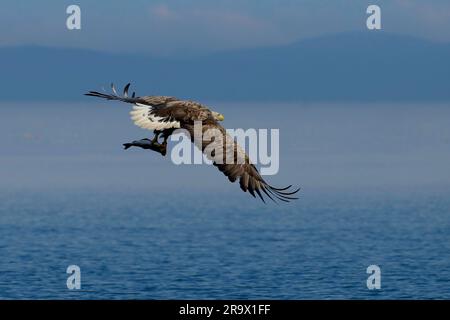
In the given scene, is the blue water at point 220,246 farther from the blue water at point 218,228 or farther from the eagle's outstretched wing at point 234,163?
the eagle's outstretched wing at point 234,163

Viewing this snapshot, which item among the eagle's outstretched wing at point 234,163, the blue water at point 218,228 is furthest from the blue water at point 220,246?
the eagle's outstretched wing at point 234,163

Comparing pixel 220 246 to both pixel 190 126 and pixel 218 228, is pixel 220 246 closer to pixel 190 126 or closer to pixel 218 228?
pixel 218 228

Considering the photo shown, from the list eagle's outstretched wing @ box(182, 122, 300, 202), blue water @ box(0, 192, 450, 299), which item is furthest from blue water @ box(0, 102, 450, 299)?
eagle's outstretched wing @ box(182, 122, 300, 202)

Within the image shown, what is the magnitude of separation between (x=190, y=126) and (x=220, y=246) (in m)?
35.9

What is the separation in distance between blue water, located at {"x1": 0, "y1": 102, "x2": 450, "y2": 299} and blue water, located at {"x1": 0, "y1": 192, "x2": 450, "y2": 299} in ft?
0.32

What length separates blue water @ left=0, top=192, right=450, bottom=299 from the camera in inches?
1560

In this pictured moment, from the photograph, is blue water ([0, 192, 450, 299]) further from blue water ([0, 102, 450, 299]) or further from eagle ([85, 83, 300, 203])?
eagle ([85, 83, 300, 203])

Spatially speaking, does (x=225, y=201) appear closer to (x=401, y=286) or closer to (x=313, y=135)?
(x=401, y=286)

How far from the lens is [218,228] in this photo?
63.9 m

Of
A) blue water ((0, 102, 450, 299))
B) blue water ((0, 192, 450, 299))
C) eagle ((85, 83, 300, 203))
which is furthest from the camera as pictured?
blue water ((0, 102, 450, 299))

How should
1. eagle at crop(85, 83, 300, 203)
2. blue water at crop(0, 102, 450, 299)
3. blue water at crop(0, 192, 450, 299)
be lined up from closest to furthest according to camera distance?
1. eagle at crop(85, 83, 300, 203)
2. blue water at crop(0, 192, 450, 299)
3. blue water at crop(0, 102, 450, 299)

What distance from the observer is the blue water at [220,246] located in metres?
39.6
